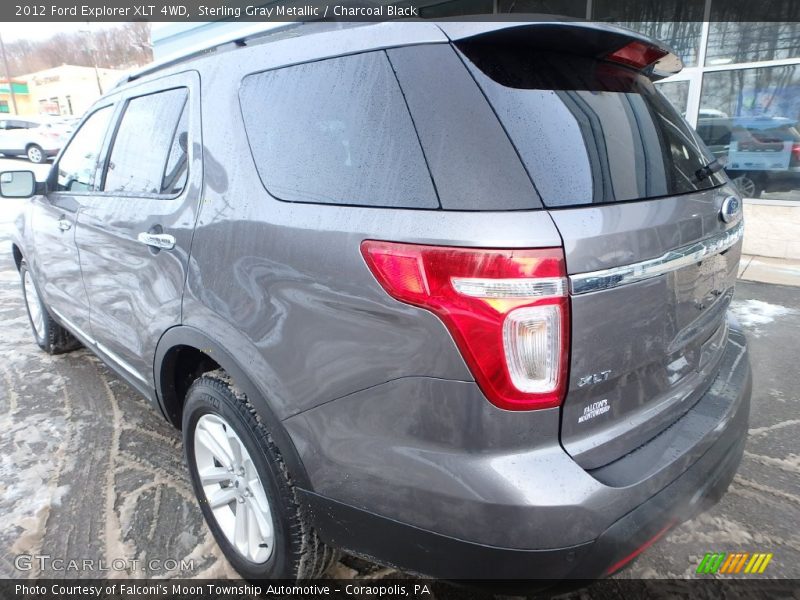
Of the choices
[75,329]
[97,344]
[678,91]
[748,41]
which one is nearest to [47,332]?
[75,329]

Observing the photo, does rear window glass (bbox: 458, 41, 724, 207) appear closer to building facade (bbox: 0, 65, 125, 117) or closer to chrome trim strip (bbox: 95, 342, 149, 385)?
chrome trim strip (bbox: 95, 342, 149, 385)

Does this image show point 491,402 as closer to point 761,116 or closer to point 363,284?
point 363,284

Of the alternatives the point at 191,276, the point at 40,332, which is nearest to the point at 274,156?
the point at 191,276

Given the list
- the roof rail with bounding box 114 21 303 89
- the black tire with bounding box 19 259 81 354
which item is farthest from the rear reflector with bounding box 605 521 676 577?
the black tire with bounding box 19 259 81 354

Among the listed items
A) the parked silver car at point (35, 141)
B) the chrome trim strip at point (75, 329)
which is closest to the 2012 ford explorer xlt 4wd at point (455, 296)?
the chrome trim strip at point (75, 329)

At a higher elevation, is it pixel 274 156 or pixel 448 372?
pixel 274 156

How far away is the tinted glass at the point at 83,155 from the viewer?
2958 mm

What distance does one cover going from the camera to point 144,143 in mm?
2457

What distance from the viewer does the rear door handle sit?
2.07m

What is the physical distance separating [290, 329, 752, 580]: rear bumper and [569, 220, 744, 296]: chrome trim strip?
42cm

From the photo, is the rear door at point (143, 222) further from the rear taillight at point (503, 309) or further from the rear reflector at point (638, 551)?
the rear reflector at point (638, 551)

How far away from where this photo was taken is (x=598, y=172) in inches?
57.0

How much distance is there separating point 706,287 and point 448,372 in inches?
38.7

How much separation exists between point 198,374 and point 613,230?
1.82 m
